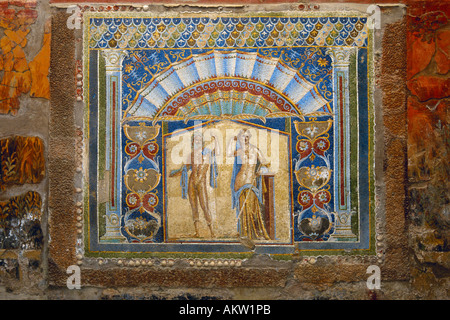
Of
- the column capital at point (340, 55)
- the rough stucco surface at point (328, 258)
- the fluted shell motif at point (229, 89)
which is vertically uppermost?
the column capital at point (340, 55)

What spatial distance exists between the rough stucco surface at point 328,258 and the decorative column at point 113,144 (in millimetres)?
249

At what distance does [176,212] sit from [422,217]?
2.06 m

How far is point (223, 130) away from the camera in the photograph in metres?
3.81

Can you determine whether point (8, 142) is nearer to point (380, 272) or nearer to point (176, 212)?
point (176, 212)

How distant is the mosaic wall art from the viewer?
3768mm

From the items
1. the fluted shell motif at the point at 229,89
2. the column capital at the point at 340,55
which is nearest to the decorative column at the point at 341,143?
the column capital at the point at 340,55

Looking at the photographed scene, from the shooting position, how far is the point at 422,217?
147 inches

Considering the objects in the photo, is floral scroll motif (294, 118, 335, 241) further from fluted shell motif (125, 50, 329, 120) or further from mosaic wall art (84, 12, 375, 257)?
fluted shell motif (125, 50, 329, 120)

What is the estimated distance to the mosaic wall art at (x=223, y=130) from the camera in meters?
3.77

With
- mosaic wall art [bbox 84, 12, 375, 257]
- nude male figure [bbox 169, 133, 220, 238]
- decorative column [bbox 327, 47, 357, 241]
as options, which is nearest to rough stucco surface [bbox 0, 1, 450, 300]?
mosaic wall art [bbox 84, 12, 375, 257]

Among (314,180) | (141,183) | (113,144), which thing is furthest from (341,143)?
(113,144)

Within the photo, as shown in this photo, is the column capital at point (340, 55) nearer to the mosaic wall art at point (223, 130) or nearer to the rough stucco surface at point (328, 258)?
the mosaic wall art at point (223, 130)

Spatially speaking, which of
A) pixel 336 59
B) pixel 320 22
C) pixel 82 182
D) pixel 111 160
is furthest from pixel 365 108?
pixel 82 182

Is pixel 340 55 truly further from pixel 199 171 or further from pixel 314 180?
pixel 199 171
